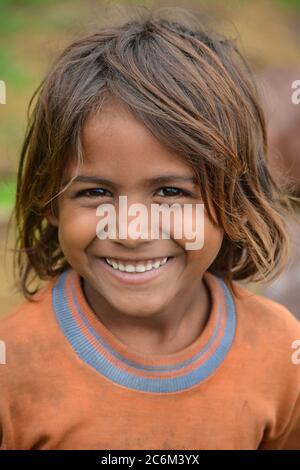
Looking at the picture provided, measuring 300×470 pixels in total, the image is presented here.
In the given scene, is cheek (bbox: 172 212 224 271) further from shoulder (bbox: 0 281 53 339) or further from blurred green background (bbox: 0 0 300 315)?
blurred green background (bbox: 0 0 300 315)

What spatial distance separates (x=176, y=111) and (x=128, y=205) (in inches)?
7.8

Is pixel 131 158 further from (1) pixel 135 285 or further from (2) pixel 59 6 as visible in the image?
(2) pixel 59 6

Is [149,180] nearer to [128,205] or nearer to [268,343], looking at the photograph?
[128,205]

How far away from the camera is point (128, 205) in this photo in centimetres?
139

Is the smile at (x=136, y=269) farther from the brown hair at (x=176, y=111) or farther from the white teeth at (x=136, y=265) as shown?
the brown hair at (x=176, y=111)

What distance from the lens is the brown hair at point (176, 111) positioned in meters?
1.40

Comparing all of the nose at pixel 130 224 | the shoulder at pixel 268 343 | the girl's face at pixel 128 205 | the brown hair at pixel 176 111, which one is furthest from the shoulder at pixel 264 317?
the nose at pixel 130 224

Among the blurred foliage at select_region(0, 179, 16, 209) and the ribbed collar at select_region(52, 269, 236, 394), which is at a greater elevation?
the blurred foliage at select_region(0, 179, 16, 209)

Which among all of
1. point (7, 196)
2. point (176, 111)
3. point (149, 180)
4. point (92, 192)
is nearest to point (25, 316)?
point (92, 192)

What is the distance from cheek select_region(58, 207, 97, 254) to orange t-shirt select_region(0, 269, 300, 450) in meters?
0.21

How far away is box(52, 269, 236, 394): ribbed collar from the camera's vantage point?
1.59 metres

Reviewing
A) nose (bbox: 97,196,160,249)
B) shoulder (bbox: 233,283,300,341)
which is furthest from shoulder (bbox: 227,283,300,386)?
nose (bbox: 97,196,160,249)

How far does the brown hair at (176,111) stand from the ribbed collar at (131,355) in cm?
21

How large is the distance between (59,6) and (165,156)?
292 centimetres
